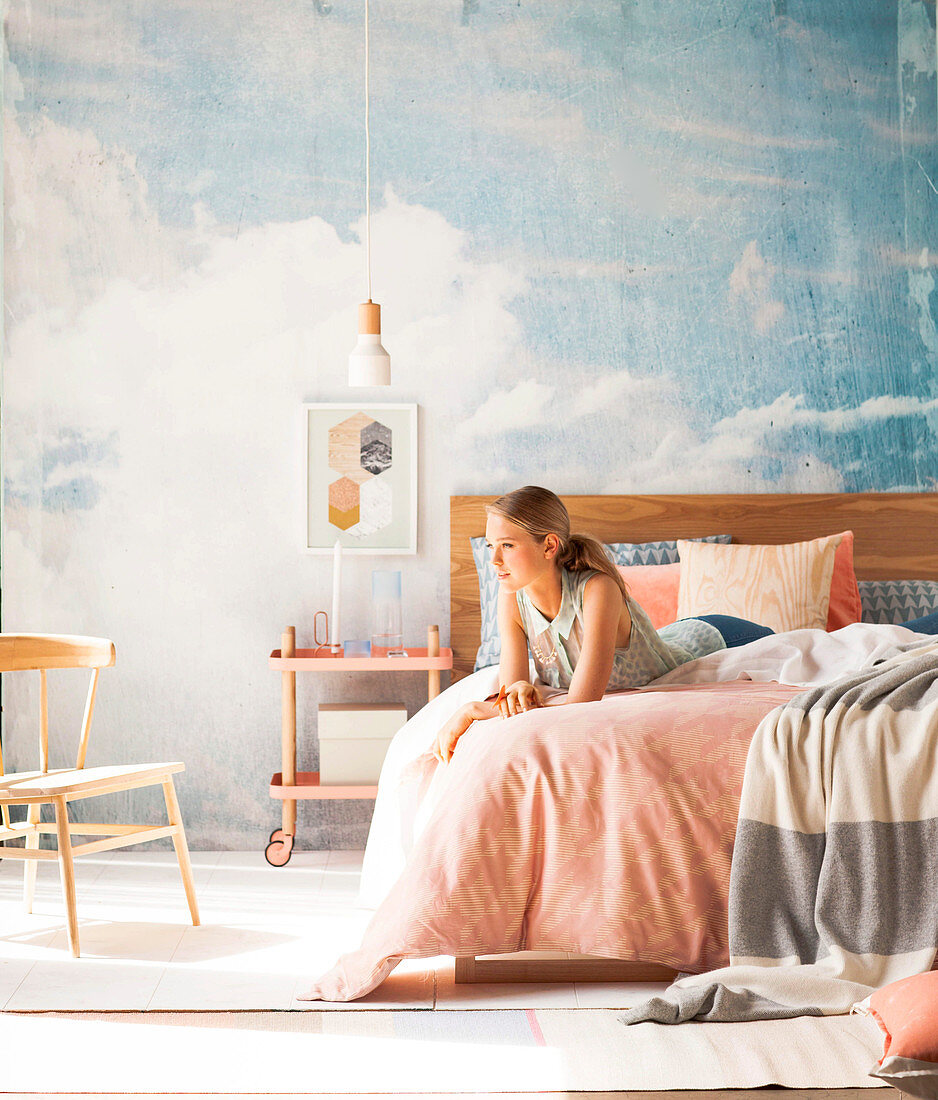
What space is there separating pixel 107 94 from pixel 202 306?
2.53 feet

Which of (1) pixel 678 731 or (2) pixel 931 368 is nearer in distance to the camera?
(1) pixel 678 731

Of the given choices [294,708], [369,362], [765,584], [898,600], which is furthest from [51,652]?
[898,600]

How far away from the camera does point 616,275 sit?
3.87 m

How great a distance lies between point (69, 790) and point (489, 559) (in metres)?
1.62

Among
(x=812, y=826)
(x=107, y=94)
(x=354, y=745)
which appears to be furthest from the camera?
(x=107, y=94)

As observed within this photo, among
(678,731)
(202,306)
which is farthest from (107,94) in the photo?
(678,731)

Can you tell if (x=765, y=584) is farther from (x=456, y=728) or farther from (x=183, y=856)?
(x=183, y=856)

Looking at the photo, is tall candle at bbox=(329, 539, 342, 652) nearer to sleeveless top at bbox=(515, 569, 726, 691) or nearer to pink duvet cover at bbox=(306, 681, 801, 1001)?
sleeveless top at bbox=(515, 569, 726, 691)

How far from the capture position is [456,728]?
8.23 ft

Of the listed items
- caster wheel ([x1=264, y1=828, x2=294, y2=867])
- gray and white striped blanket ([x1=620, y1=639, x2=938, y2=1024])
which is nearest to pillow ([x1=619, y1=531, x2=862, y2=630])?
caster wheel ([x1=264, y1=828, x2=294, y2=867])

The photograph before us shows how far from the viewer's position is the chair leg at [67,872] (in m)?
2.52

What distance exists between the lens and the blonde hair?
254 cm

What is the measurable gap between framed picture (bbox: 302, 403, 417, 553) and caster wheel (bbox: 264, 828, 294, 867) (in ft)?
3.09

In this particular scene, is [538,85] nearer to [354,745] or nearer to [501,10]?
[501,10]
